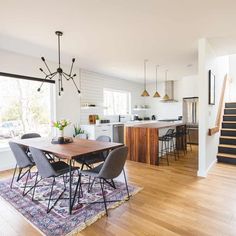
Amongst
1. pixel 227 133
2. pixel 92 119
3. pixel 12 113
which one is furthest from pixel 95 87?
pixel 227 133

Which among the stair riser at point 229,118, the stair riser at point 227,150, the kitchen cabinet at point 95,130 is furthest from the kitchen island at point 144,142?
the stair riser at point 229,118

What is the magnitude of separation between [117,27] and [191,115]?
16.2ft

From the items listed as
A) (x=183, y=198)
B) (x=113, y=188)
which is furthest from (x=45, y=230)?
(x=183, y=198)

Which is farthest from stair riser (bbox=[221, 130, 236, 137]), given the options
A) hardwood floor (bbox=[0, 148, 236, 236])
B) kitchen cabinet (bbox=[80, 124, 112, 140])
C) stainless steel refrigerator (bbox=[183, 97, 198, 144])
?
kitchen cabinet (bbox=[80, 124, 112, 140])

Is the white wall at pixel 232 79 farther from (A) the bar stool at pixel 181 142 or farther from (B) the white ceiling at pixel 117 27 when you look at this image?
(B) the white ceiling at pixel 117 27

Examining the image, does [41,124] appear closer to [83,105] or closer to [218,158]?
[83,105]

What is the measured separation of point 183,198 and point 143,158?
188 centimetres

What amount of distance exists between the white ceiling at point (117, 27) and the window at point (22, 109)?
852 millimetres

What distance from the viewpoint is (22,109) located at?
175 inches

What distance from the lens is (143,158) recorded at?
4.45 m

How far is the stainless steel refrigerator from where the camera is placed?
21.6 ft

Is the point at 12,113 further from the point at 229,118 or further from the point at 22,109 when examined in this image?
the point at 229,118

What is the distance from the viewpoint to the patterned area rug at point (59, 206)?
2.00 m

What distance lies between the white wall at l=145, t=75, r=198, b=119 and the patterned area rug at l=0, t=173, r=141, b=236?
5.13 m
